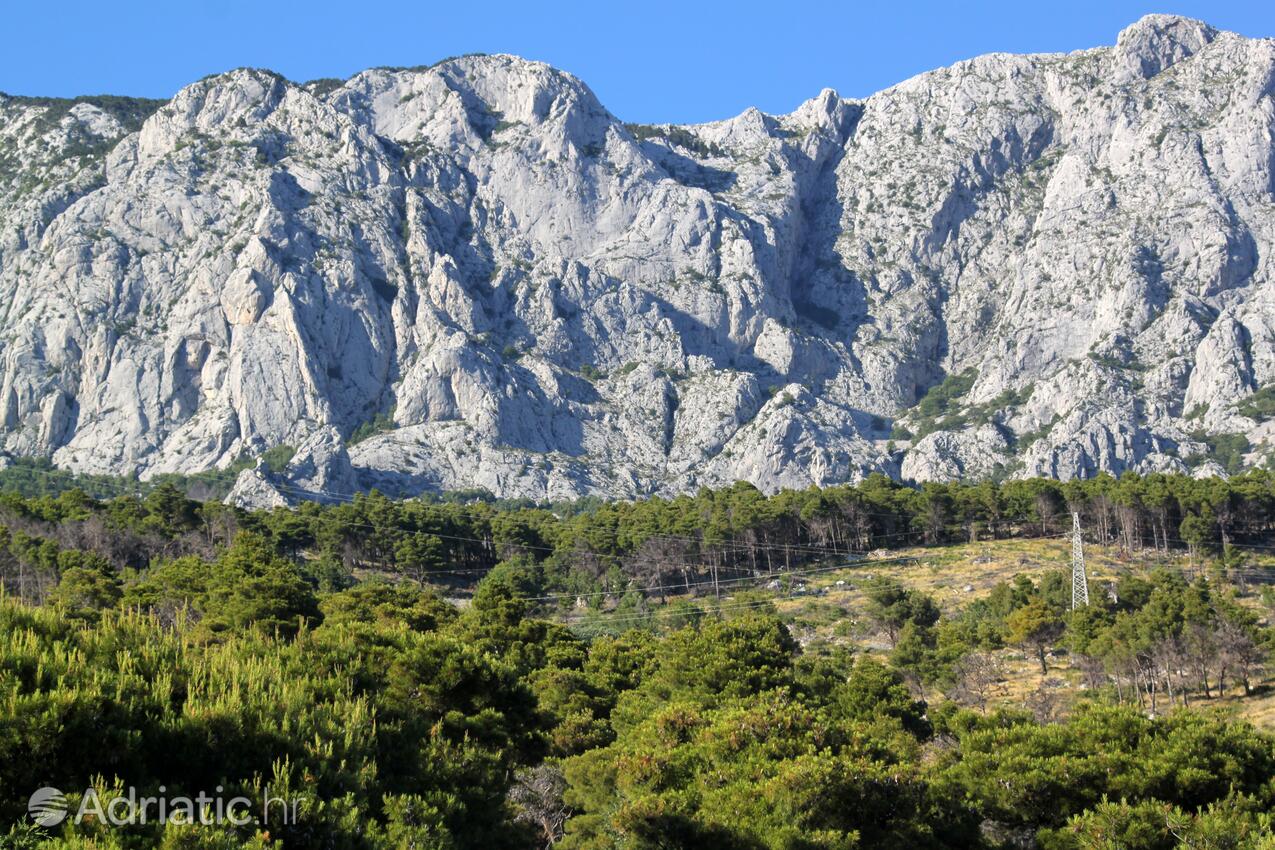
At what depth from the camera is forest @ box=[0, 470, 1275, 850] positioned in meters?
18.0

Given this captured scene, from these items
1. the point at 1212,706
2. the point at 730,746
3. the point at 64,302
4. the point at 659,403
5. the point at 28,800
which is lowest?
the point at 1212,706

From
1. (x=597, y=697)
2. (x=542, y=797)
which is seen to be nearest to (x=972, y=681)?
(x=597, y=697)

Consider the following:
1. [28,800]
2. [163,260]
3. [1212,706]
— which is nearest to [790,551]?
[1212,706]

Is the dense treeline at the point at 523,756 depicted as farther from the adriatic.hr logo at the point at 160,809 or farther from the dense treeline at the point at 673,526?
the dense treeline at the point at 673,526

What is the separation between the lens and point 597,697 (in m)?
44.4

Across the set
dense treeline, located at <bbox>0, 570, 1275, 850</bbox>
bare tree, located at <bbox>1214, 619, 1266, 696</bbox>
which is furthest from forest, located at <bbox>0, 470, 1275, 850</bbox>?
bare tree, located at <bbox>1214, 619, 1266, 696</bbox>

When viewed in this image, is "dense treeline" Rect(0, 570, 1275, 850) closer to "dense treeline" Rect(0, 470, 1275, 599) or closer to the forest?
the forest

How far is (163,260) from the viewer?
631 feet

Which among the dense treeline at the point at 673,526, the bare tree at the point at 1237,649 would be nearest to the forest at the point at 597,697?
the bare tree at the point at 1237,649

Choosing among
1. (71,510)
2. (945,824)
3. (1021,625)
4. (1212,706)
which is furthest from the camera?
(71,510)

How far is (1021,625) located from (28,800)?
65.2 metres

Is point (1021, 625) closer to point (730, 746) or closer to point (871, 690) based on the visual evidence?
point (871, 690)

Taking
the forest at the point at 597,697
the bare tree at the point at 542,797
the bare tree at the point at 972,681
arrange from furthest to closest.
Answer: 1. the bare tree at the point at 972,681
2. the bare tree at the point at 542,797
3. the forest at the point at 597,697

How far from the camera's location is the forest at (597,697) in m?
18.0
